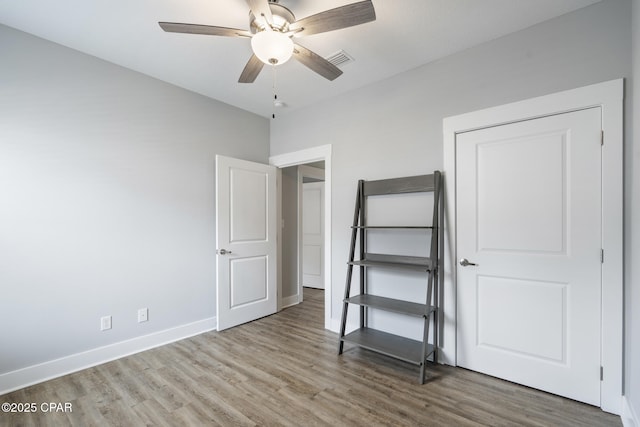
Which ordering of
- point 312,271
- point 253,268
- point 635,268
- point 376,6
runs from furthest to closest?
point 312,271, point 253,268, point 376,6, point 635,268

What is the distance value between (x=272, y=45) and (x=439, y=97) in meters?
1.64

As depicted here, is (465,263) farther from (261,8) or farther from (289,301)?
→ (289,301)

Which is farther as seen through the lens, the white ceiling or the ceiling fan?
the white ceiling

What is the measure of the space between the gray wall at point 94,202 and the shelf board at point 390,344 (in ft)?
5.98

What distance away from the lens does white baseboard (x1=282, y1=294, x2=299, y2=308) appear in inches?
167

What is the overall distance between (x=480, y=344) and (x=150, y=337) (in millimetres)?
3077

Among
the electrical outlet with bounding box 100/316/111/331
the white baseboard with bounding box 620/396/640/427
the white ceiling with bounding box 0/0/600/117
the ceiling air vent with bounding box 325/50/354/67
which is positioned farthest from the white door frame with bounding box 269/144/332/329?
the white baseboard with bounding box 620/396/640/427

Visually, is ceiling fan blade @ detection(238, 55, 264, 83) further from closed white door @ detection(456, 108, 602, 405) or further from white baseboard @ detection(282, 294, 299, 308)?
white baseboard @ detection(282, 294, 299, 308)

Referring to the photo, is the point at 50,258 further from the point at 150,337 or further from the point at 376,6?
the point at 376,6

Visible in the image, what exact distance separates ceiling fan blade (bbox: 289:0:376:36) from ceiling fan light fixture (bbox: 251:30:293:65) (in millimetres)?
87

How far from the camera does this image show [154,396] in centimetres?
206

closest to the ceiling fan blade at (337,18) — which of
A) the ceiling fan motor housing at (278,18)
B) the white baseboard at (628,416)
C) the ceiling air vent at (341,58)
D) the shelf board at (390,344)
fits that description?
the ceiling fan motor housing at (278,18)

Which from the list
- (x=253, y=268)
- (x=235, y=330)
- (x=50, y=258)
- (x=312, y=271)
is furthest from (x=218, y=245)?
(x=312, y=271)

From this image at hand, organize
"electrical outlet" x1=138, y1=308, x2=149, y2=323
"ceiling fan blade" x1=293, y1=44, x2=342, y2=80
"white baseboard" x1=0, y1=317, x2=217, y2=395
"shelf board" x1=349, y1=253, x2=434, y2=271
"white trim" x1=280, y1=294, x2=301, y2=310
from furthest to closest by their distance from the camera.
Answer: "white trim" x1=280, y1=294, x2=301, y2=310
"electrical outlet" x1=138, y1=308, x2=149, y2=323
"shelf board" x1=349, y1=253, x2=434, y2=271
"white baseboard" x1=0, y1=317, x2=217, y2=395
"ceiling fan blade" x1=293, y1=44, x2=342, y2=80
